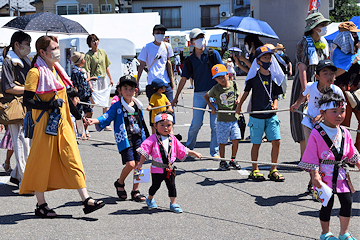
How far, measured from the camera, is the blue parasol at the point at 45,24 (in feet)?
24.4

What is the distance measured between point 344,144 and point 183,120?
8.62 metres

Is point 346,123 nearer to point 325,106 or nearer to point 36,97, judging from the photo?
point 325,106

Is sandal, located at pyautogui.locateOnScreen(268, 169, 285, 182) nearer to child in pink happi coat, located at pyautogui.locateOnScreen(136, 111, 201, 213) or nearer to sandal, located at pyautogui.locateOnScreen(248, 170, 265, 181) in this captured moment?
sandal, located at pyautogui.locateOnScreen(248, 170, 265, 181)

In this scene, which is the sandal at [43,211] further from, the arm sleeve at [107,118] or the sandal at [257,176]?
the sandal at [257,176]

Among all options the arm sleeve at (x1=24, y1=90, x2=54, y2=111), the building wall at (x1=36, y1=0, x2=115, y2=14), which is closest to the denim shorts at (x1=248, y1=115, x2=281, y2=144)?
the arm sleeve at (x1=24, y1=90, x2=54, y2=111)

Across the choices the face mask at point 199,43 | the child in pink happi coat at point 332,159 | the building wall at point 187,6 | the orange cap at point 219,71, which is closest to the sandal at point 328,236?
the child in pink happi coat at point 332,159

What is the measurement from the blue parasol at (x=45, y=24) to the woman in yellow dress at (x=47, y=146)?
268 cm

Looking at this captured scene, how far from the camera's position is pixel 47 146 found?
4.88 m

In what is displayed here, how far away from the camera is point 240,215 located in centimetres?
482

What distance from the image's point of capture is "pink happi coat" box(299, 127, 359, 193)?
155 inches

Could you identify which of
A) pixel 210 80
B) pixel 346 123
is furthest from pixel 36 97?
pixel 346 123

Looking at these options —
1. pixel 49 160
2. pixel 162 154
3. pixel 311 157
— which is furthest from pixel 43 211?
pixel 311 157

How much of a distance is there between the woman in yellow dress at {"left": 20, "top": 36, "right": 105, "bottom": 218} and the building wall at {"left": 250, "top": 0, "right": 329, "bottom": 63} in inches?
1109

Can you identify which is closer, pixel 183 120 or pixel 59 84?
pixel 59 84
